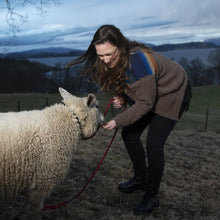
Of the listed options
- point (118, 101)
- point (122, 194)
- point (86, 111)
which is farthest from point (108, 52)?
point (122, 194)

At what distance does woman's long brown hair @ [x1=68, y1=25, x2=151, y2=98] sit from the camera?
3.03m

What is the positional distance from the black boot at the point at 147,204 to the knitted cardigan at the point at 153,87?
1219 millimetres

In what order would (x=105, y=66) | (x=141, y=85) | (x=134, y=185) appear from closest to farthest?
(x=141, y=85), (x=105, y=66), (x=134, y=185)

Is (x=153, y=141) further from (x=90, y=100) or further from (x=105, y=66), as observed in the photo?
(x=105, y=66)

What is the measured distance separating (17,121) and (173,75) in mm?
1921

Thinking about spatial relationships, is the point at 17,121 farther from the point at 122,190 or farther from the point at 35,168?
the point at 122,190

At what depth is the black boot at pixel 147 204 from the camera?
376 cm

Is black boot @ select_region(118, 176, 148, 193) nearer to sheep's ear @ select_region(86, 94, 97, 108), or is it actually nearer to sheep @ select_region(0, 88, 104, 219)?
sheep @ select_region(0, 88, 104, 219)

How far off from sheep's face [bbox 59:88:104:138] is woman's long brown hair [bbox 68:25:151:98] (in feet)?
0.96

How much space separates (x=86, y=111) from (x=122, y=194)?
1.75m

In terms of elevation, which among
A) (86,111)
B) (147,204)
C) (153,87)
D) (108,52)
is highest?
(108,52)

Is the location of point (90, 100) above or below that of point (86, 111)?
above

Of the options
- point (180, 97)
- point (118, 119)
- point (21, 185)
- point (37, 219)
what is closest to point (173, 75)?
point (180, 97)

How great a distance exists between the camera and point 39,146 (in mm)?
2906
